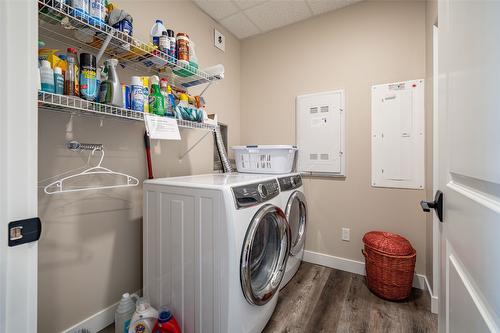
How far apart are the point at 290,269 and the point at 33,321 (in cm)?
175

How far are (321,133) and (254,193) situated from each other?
133 cm

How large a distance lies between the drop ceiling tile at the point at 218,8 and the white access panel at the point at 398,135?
158 cm

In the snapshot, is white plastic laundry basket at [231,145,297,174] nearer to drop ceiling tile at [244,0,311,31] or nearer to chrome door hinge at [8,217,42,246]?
drop ceiling tile at [244,0,311,31]

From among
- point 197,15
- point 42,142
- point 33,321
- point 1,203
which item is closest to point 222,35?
point 197,15

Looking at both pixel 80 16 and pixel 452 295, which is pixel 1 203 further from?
pixel 452 295

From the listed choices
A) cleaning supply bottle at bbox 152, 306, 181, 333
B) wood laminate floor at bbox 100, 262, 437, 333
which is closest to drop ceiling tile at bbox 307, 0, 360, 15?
wood laminate floor at bbox 100, 262, 437, 333

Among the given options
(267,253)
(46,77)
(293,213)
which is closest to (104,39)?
(46,77)

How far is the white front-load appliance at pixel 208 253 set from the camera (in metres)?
1.13

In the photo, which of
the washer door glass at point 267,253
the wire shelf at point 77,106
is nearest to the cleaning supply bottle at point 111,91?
the wire shelf at point 77,106

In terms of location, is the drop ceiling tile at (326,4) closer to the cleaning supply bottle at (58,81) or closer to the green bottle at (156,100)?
the green bottle at (156,100)

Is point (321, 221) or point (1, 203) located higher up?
point (1, 203)

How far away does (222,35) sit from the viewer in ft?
8.11

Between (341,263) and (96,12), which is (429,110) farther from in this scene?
(96,12)

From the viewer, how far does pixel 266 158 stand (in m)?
2.05
